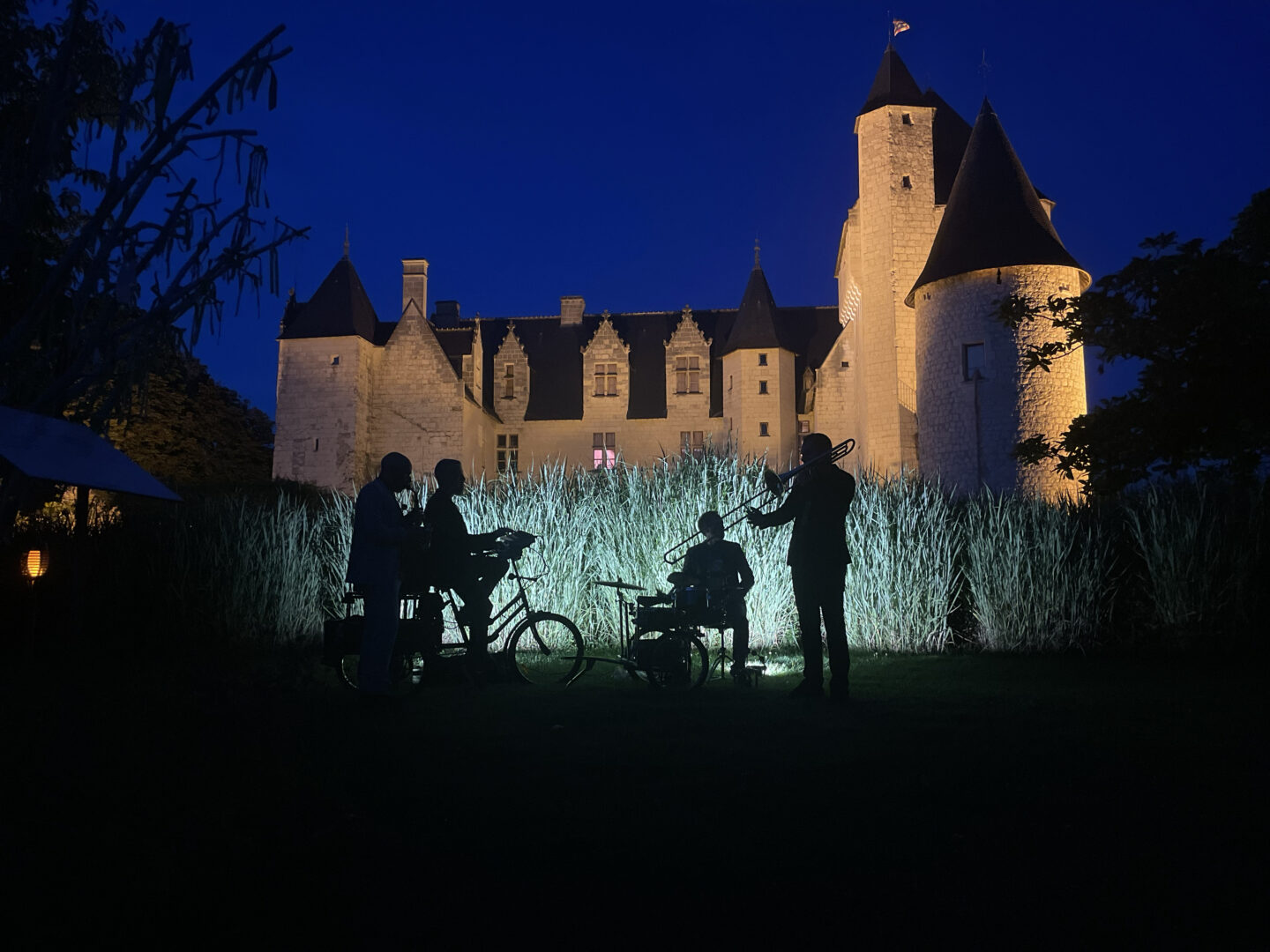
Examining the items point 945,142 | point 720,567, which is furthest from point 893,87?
point 720,567

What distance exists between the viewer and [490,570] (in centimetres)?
669

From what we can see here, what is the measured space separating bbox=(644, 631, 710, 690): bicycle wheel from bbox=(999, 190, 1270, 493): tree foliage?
507 centimetres

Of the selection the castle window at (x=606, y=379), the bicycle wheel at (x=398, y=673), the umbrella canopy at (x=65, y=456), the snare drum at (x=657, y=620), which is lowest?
the bicycle wheel at (x=398, y=673)

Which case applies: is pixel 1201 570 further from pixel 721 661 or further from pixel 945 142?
pixel 945 142

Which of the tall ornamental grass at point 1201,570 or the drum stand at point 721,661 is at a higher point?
the tall ornamental grass at point 1201,570

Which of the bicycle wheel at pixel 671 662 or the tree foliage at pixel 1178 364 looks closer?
→ the bicycle wheel at pixel 671 662

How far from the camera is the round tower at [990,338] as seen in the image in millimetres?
22016

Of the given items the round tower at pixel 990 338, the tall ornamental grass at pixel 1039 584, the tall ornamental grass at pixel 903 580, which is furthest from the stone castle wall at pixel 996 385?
the tall ornamental grass at pixel 903 580

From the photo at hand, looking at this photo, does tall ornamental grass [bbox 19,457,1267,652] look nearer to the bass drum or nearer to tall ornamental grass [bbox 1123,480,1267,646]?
tall ornamental grass [bbox 1123,480,1267,646]

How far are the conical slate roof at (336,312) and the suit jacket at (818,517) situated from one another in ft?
90.7

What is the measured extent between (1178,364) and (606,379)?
86.2ft

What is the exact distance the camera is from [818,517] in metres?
6.02

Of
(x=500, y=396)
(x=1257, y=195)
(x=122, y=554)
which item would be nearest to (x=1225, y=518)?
(x=1257, y=195)

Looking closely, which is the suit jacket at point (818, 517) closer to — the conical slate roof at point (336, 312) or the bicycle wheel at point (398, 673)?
the bicycle wheel at point (398, 673)
